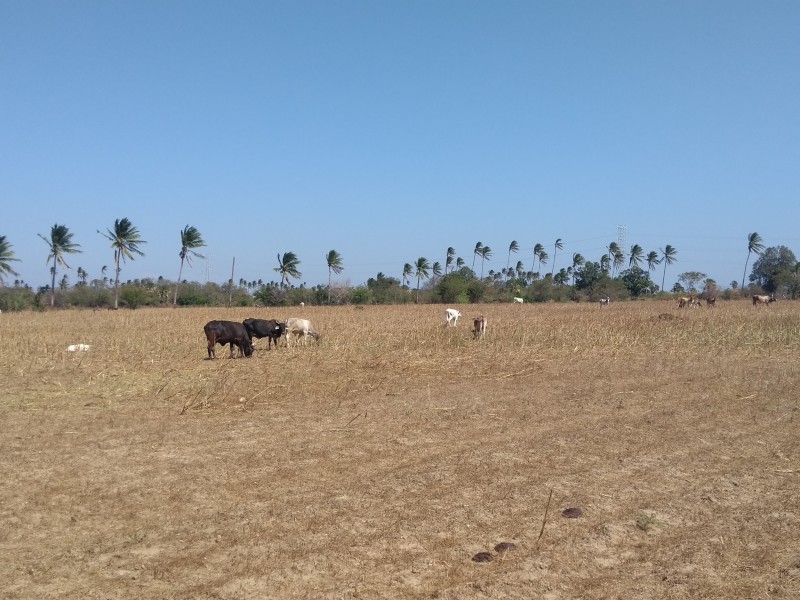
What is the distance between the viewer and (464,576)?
14.4ft

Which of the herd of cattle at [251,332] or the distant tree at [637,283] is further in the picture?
the distant tree at [637,283]

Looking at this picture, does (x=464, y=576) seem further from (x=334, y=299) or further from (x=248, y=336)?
(x=334, y=299)

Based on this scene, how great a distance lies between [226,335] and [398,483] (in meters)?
10.0

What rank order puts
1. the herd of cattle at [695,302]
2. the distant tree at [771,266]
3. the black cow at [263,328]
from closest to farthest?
the black cow at [263,328] → the herd of cattle at [695,302] → the distant tree at [771,266]

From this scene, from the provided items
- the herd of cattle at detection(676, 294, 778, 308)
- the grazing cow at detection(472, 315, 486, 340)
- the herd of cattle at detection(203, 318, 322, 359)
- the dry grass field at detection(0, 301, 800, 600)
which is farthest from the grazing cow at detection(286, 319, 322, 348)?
the herd of cattle at detection(676, 294, 778, 308)

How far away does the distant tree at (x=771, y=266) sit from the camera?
72000 millimetres

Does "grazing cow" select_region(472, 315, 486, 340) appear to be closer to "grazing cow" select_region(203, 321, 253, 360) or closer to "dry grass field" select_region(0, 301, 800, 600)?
"dry grass field" select_region(0, 301, 800, 600)

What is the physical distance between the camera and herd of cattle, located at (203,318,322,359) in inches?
600

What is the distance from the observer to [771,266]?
77.9 meters

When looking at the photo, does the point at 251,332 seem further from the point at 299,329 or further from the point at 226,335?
the point at 299,329

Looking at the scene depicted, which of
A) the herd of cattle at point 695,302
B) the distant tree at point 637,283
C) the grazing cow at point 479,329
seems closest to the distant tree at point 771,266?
the distant tree at point 637,283

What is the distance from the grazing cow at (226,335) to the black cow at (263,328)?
3.26ft

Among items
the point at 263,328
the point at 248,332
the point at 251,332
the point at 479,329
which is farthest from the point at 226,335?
the point at 479,329

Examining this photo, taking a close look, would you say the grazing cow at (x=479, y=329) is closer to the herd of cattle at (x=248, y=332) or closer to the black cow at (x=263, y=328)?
the herd of cattle at (x=248, y=332)
